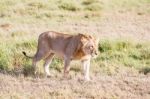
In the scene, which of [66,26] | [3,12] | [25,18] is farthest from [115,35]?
[3,12]

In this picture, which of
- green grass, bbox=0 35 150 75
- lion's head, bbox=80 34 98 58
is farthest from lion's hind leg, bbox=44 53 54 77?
lion's head, bbox=80 34 98 58

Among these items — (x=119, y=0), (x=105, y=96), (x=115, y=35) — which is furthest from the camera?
(x=119, y=0)

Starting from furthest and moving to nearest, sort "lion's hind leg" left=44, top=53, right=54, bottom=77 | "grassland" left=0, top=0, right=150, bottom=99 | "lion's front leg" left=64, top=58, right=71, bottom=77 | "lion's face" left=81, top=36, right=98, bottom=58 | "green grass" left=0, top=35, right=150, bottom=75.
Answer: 1. "green grass" left=0, top=35, right=150, bottom=75
2. "lion's hind leg" left=44, top=53, right=54, bottom=77
3. "lion's front leg" left=64, top=58, right=71, bottom=77
4. "lion's face" left=81, top=36, right=98, bottom=58
5. "grassland" left=0, top=0, right=150, bottom=99

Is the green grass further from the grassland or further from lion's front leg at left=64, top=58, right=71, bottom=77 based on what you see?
lion's front leg at left=64, top=58, right=71, bottom=77

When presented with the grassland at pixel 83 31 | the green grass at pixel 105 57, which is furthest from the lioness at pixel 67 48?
the green grass at pixel 105 57

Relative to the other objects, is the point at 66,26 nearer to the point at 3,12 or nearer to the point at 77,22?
the point at 77,22

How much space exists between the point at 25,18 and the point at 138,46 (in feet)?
19.7

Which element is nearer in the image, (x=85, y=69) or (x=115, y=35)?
(x=85, y=69)

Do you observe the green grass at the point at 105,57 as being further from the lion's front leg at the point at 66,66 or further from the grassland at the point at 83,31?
the lion's front leg at the point at 66,66

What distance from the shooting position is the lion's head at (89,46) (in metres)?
9.57

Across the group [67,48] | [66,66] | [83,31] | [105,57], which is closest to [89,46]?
[67,48]

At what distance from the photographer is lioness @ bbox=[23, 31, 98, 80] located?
9656 mm

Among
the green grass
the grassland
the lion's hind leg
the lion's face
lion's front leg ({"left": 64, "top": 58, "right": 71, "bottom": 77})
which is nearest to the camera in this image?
the grassland

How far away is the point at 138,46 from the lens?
44.4ft
